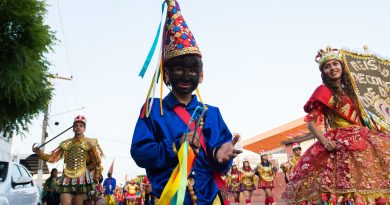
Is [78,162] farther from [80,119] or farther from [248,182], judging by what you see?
[248,182]

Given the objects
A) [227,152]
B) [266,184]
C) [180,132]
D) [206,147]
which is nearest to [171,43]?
[180,132]

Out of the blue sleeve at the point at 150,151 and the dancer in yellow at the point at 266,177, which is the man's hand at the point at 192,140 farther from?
the dancer in yellow at the point at 266,177

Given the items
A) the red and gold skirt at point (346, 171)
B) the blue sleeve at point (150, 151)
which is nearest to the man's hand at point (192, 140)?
the blue sleeve at point (150, 151)

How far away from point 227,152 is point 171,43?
2.87ft

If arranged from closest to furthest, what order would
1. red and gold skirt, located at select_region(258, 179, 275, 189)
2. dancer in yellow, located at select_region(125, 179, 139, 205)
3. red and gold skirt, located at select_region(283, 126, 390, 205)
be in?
1. red and gold skirt, located at select_region(283, 126, 390, 205)
2. red and gold skirt, located at select_region(258, 179, 275, 189)
3. dancer in yellow, located at select_region(125, 179, 139, 205)

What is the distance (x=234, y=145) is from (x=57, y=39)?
1094cm

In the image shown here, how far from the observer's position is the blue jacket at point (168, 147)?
2270 millimetres

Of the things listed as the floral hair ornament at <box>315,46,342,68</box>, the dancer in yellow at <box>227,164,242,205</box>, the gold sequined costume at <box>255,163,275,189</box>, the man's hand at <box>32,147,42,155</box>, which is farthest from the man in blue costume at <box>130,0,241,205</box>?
the dancer in yellow at <box>227,164,242,205</box>

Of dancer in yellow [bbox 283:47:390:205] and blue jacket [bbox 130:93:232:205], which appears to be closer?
blue jacket [bbox 130:93:232:205]

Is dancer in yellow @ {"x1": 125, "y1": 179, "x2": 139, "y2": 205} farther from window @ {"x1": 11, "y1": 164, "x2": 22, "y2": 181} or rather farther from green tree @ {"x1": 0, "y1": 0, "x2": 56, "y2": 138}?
window @ {"x1": 11, "y1": 164, "x2": 22, "y2": 181}

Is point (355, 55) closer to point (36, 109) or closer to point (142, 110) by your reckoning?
point (142, 110)

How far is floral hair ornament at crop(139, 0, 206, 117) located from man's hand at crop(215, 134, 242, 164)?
475mm

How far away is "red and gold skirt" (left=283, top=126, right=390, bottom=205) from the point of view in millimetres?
3658

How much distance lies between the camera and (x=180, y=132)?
244cm
